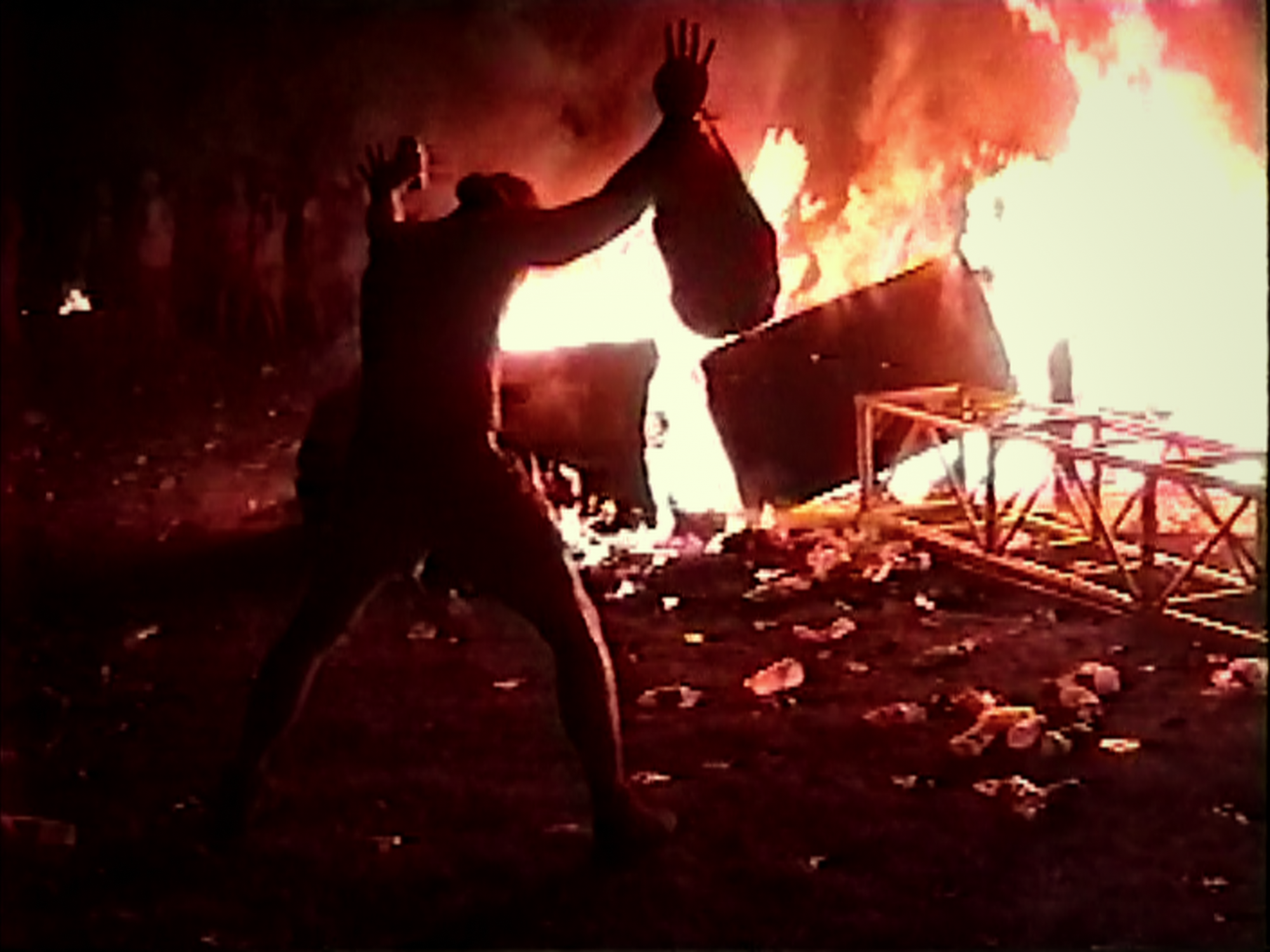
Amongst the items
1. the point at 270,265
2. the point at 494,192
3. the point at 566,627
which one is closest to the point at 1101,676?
the point at 566,627

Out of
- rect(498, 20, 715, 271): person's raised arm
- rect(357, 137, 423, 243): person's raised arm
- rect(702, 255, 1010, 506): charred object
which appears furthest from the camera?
rect(702, 255, 1010, 506): charred object

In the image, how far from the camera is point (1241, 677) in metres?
2.01

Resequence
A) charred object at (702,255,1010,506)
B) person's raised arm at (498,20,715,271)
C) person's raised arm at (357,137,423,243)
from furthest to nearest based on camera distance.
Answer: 1. charred object at (702,255,1010,506)
2. person's raised arm at (357,137,423,243)
3. person's raised arm at (498,20,715,271)

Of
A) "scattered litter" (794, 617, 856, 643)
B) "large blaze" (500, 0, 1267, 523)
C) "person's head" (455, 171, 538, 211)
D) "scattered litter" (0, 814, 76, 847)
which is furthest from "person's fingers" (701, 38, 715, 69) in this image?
"scattered litter" (0, 814, 76, 847)

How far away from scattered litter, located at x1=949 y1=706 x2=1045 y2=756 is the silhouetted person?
331 mm

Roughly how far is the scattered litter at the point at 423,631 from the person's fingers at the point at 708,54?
2.18ft

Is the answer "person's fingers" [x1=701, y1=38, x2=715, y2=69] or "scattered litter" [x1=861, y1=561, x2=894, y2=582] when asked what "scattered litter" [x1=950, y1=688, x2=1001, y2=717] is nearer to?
"scattered litter" [x1=861, y1=561, x2=894, y2=582]

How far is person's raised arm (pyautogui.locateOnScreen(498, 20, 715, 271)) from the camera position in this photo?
6.27 ft

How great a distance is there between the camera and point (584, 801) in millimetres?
1997

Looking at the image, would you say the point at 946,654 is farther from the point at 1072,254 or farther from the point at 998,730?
the point at 1072,254

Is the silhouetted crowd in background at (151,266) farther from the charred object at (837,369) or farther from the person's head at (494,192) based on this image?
the charred object at (837,369)

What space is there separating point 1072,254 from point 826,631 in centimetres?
51

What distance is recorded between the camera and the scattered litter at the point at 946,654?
2076 mm

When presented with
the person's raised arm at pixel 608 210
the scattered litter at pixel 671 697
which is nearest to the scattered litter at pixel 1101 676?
the scattered litter at pixel 671 697
